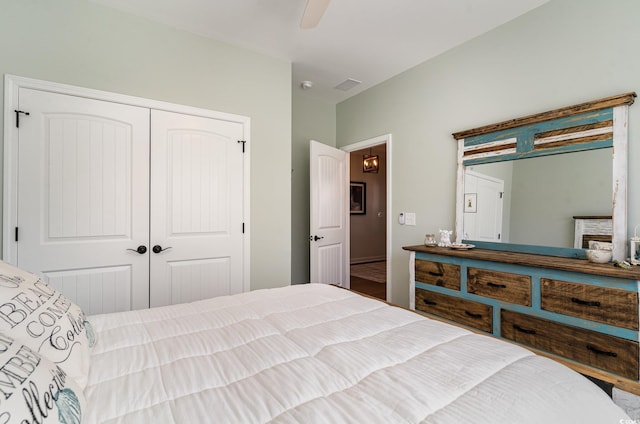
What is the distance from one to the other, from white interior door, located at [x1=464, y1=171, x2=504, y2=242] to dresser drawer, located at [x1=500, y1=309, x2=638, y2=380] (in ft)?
2.40

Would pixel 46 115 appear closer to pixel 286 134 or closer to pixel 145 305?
pixel 145 305

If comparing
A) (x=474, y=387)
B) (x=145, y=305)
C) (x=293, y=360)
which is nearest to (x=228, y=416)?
(x=293, y=360)

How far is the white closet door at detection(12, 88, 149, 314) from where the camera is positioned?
1990 mm

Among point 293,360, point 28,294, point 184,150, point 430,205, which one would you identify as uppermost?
point 184,150

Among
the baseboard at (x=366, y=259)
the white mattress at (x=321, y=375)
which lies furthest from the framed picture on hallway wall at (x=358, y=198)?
the white mattress at (x=321, y=375)

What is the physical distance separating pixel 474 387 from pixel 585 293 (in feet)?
4.44

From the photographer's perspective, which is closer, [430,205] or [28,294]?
[28,294]

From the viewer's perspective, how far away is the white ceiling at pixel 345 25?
2.20 m

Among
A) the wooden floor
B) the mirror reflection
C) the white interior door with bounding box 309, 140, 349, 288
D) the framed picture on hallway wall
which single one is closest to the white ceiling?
the white interior door with bounding box 309, 140, 349, 288

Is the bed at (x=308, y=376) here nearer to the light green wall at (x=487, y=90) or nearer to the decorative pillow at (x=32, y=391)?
the decorative pillow at (x=32, y=391)

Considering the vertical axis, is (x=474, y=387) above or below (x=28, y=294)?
below

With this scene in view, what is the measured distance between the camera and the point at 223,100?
271cm

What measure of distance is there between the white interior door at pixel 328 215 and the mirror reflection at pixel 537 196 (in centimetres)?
164

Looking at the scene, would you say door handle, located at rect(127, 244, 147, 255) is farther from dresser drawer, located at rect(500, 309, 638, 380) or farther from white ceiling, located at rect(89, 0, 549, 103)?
dresser drawer, located at rect(500, 309, 638, 380)
